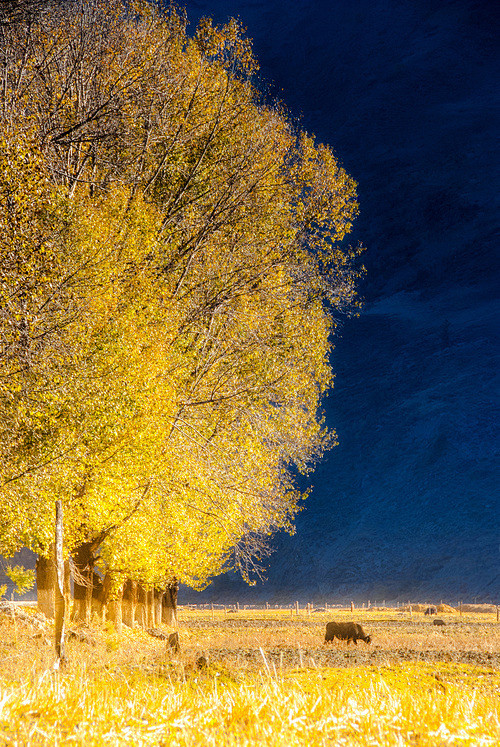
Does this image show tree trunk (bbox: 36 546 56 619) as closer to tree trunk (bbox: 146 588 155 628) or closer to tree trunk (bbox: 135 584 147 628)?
tree trunk (bbox: 135 584 147 628)

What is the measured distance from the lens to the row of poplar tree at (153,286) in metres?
11.9

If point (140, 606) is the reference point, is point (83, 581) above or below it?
above

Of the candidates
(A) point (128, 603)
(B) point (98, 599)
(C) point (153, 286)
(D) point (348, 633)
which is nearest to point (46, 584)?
(B) point (98, 599)

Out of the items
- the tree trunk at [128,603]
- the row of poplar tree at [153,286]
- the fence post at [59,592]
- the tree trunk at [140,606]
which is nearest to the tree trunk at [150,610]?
the tree trunk at [140,606]

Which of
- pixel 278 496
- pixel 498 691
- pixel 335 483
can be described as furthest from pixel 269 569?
pixel 498 691

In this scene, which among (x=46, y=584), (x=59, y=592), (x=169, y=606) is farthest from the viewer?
(x=169, y=606)

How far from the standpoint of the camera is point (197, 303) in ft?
58.1

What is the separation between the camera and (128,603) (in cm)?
2986

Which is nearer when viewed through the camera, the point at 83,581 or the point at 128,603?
the point at 83,581

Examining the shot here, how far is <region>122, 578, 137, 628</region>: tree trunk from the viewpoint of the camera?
95.5 ft

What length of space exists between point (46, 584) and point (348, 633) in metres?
11.4

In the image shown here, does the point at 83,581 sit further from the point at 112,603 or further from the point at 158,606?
the point at 158,606

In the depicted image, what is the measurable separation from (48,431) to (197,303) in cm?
704

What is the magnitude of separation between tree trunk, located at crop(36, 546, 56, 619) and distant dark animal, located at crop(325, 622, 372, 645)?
413 inches
